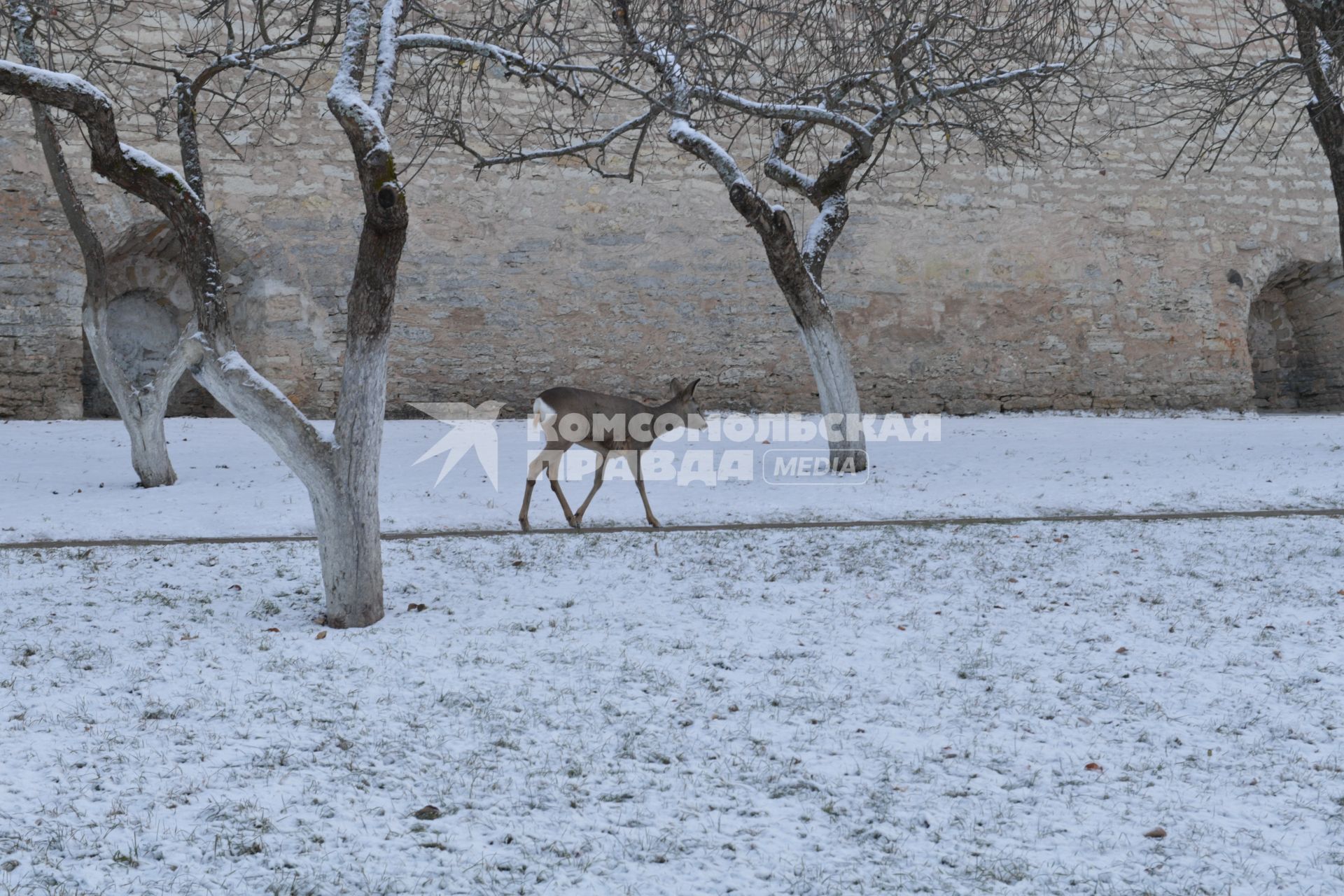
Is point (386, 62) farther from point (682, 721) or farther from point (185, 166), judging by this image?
point (682, 721)

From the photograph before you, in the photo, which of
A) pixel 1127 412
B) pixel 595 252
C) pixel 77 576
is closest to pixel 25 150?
pixel 595 252

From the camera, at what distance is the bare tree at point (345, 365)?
488 centimetres

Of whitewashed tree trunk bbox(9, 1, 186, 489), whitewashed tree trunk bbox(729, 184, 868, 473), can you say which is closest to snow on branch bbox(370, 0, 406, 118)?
whitewashed tree trunk bbox(9, 1, 186, 489)

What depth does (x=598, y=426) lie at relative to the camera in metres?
6.81

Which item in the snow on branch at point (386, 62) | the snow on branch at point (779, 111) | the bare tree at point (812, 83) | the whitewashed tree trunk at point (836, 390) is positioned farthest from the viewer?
the whitewashed tree trunk at point (836, 390)

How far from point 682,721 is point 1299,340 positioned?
50.1ft

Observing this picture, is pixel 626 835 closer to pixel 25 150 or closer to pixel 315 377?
pixel 315 377

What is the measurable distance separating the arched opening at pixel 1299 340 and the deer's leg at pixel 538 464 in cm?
1193

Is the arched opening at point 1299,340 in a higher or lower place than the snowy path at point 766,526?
higher

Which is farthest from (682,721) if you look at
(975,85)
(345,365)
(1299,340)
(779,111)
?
(1299,340)

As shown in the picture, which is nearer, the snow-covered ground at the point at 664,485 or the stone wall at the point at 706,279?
the snow-covered ground at the point at 664,485

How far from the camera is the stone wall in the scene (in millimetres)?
12031

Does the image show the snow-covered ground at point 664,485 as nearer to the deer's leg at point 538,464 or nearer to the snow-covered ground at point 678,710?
the snow-covered ground at point 678,710

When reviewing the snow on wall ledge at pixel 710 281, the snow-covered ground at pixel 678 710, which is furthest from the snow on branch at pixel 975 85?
the snow on wall ledge at pixel 710 281
